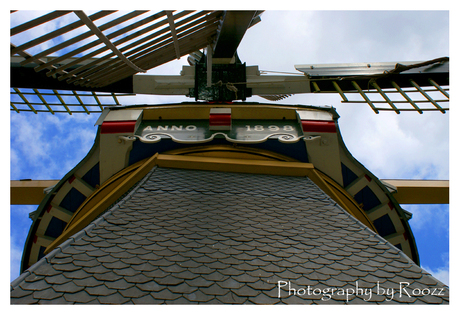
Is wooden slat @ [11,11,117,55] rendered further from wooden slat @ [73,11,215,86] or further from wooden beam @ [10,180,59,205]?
wooden beam @ [10,180,59,205]

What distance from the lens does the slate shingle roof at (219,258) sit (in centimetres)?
223

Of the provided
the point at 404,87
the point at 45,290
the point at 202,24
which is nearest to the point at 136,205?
the point at 45,290

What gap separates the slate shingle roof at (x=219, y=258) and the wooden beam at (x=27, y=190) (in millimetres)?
4829

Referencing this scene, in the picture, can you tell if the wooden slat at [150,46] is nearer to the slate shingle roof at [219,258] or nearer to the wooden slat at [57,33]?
the wooden slat at [57,33]

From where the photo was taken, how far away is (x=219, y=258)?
269cm

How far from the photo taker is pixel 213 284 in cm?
234

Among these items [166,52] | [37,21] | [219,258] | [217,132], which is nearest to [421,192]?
[217,132]

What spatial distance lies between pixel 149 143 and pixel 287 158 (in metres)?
2.01

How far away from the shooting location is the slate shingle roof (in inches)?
88.0

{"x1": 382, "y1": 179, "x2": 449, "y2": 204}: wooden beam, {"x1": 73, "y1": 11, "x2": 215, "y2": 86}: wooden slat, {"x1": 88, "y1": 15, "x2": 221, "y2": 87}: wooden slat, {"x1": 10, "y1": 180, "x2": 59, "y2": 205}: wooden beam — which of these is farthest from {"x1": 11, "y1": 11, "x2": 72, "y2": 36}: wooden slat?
{"x1": 382, "y1": 179, "x2": 449, "y2": 204}: wooden beam

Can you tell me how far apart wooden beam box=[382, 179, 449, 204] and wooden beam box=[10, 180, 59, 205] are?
7.03 meters

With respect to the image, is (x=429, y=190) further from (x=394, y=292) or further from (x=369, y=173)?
(x=394, y=292)

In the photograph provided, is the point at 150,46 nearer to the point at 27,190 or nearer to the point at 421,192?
the point at 27,190

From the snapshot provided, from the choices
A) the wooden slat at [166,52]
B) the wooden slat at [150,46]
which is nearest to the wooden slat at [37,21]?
the wooden slat at [150,46]
